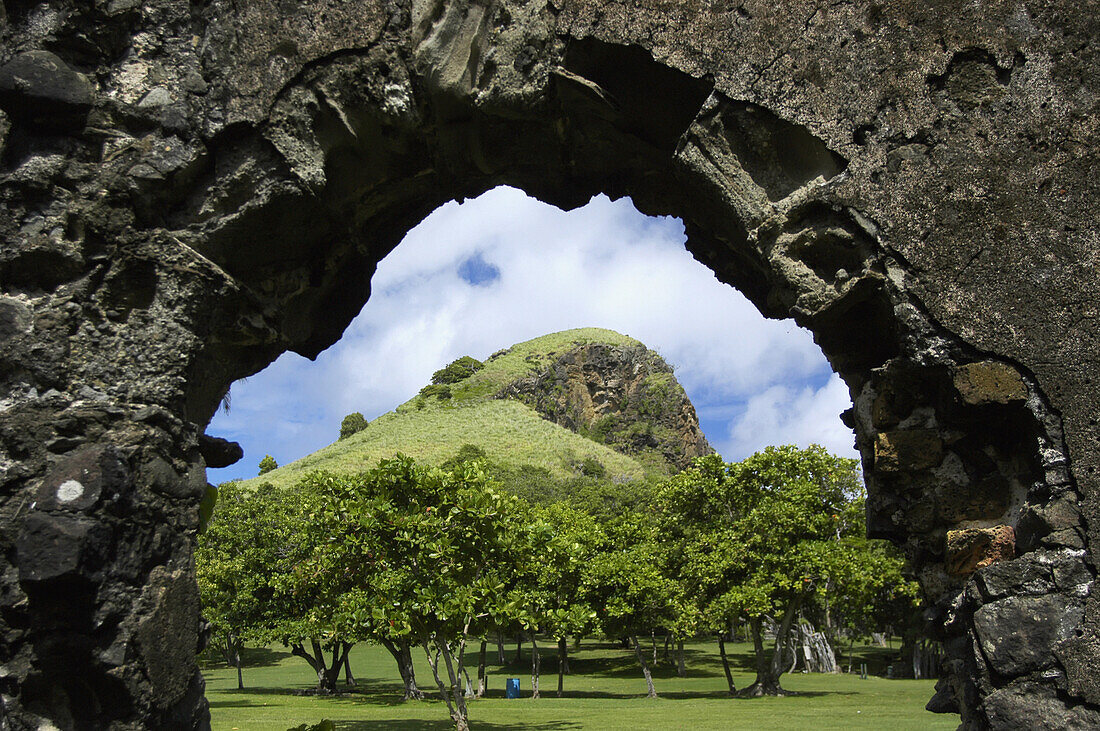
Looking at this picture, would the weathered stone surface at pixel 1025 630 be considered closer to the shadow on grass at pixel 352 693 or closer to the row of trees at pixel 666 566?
the row of trees at pixel 666 566

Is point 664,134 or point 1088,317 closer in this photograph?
point 1088,317

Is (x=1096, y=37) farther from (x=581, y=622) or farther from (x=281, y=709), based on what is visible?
(x=281, y=709)

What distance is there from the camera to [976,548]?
3.71 metres

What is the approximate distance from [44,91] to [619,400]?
93.1 m

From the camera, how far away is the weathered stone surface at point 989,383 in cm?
358

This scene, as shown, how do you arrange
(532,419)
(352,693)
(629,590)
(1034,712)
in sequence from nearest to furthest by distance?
(1034,712), (629,590), (352,693), (532,419)

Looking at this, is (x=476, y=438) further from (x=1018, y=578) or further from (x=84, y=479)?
(x=1018, y=578)

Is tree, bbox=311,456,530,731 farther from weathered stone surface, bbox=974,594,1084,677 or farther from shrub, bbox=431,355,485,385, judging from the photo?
shrub, bbox=431,355,485,385

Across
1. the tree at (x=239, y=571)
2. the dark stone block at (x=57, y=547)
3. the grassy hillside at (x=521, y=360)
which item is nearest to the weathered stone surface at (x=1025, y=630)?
the dark stone block at (x=57, y=547)

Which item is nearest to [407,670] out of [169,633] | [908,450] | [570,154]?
[169,633]

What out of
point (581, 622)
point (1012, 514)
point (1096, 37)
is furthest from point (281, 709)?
point (1096, 37)

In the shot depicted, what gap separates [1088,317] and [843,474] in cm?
1883

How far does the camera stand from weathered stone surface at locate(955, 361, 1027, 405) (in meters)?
3.58

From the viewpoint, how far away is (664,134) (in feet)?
15.6
